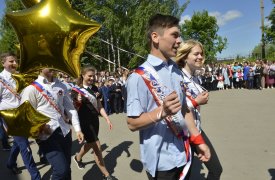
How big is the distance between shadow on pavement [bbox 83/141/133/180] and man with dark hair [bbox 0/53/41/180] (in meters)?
0.91

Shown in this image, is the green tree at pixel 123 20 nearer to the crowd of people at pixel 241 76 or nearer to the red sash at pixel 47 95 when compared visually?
the crowd of people at pixel 241 76

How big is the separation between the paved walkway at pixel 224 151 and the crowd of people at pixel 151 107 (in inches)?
18.0

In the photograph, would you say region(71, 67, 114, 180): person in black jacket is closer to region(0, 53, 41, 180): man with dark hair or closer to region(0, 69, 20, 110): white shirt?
region(0, 53, 41, 180): man with dark hair

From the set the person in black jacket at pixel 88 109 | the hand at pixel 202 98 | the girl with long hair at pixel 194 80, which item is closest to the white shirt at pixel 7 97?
the person in black jacket at pixel 88 109

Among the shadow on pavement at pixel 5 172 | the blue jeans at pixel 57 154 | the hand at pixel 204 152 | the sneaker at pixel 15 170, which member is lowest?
the shadow on pavement at pixel 5 172

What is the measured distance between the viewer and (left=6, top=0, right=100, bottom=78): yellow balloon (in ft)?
8.54

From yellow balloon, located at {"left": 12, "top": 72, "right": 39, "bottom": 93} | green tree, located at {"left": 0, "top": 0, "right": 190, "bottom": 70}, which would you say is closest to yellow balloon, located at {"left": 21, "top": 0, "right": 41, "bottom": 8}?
yellow balloon, located at {"left": 12, "top": 72, "right": 39, "bottom": 93}

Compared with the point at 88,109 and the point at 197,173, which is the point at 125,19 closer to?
the point at 88,109

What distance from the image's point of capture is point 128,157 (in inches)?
237

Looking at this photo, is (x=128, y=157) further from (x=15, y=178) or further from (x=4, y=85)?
(x=4, y=85)

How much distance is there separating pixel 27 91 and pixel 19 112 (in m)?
0.39

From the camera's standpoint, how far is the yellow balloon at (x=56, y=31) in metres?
2.60

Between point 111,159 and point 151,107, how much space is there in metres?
3.95

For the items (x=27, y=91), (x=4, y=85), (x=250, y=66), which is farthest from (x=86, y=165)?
(x=250, y=66)
